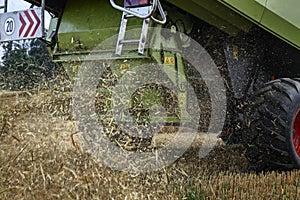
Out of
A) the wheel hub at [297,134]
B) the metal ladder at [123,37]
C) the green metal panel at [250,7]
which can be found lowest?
the wheel hub at [297,134]

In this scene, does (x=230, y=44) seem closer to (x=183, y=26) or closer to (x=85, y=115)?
(x=183, y=26)

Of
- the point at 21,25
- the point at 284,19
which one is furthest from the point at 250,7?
the point at 21,25

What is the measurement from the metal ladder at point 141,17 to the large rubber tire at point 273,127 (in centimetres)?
91

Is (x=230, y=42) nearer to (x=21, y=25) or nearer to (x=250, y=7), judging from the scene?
(x=250, y=7)

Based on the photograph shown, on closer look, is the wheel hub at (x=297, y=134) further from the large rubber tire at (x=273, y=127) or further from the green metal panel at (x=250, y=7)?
the green metal panel at (x=250, y=7)

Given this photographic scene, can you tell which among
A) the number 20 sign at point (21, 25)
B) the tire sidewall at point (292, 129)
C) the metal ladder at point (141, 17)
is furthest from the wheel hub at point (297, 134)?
the number 20 sign at point (21, 25)

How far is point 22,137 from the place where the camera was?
3.00 m

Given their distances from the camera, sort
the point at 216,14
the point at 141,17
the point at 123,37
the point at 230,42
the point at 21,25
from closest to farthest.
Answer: the point at 141,17, the point at 216,14, the point at 123,37, the point at 21,25, the point at 230,42

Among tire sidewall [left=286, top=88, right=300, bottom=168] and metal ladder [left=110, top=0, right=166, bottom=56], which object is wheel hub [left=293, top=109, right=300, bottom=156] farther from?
metal ladder [left=110, top=0, right=166, bottom=56]

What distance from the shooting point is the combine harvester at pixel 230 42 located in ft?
10.7

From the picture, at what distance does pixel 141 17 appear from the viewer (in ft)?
10.1

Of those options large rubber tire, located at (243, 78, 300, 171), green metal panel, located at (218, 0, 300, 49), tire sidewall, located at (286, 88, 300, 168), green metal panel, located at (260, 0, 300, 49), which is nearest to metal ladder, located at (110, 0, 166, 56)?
green metal panel, located at (218, 0, 300, 49)

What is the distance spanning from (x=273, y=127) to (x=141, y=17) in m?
1.16

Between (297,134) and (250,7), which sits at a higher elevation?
(250,7)
